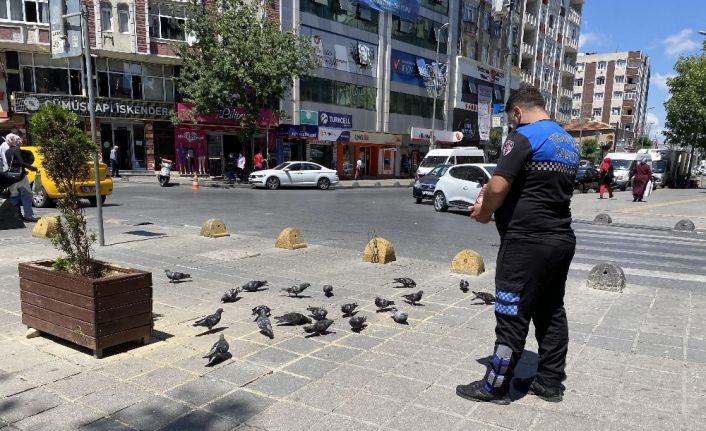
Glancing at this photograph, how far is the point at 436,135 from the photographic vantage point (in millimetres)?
43188

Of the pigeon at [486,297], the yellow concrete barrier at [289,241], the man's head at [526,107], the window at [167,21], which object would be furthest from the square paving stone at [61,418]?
the window at [167,21]

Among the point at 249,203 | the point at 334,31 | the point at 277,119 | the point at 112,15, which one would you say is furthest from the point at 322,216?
the point at 334,31

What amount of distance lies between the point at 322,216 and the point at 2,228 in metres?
7.09

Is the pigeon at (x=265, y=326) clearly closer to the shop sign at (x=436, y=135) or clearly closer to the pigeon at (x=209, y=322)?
the pigeon at (x=209, y=322)

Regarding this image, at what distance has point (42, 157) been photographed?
3893 mm

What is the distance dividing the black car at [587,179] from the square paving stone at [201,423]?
97.4 feet

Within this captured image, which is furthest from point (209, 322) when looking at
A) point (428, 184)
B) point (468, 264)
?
point (428, 184)

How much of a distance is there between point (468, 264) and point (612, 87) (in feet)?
335

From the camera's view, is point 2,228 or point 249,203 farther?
point 249,203

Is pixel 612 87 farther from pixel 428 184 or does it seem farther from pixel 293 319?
pixel 293 319

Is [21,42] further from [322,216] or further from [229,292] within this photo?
[229,292]

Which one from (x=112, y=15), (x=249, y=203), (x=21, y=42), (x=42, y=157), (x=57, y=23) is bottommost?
(x=249, y=203)

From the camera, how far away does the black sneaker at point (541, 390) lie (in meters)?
3.29

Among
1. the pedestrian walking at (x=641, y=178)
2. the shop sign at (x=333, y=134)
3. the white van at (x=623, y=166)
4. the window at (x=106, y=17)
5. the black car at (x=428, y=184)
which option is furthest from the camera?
the shop sign at (x=333, y=134)
